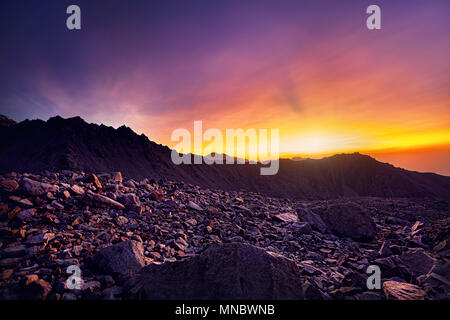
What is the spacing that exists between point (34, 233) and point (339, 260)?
6.85m

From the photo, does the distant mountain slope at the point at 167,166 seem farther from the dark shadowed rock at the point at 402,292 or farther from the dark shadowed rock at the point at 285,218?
the dark shadowed rock at the point at 402,292

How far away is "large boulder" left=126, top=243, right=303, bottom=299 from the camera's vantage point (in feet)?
8.75

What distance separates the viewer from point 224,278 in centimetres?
276

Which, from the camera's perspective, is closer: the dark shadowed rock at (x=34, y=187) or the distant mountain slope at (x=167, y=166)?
the dark shadowed rock at (x=34, y=187)

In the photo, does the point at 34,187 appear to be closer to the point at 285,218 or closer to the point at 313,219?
the point at 285,218

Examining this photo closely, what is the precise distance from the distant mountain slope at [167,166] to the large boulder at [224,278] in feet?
81.1

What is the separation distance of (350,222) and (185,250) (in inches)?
240

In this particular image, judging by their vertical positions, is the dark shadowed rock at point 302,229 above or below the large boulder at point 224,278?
below

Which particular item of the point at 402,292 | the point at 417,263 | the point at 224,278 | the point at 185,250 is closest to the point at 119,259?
the point at 185,250

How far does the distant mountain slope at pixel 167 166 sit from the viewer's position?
25738 millimetres

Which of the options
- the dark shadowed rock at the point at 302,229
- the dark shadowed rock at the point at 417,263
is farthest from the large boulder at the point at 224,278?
the dark shadowed rock at the point at 302,229

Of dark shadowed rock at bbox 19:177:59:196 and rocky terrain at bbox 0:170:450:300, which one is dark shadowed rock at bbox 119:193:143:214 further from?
dark shadowed rock at bbox 19:177:59:196
